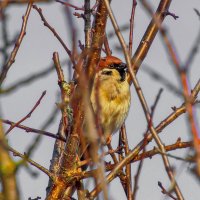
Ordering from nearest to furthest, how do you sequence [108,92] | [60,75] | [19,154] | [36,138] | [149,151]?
[36,138] → [149,151] → [19,154] → [60,75] → [108,92]

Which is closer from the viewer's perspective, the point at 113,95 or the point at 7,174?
the point at 7,174

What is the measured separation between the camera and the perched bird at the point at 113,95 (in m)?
5.66

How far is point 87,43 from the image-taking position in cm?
367

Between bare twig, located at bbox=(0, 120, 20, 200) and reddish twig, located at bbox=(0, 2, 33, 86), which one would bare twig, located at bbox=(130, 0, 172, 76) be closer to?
reddish twig, located at bbox=(0, 2, 33, 86)

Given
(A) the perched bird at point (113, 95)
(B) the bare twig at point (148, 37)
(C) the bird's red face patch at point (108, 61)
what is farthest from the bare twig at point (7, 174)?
(C) the bird's red face patch at point (108, 61)

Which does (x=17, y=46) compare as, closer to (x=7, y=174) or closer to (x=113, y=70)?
(x=7, y=174)

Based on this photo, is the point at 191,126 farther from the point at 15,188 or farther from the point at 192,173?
the point at 15,188

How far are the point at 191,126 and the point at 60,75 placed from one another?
2802 millimetres

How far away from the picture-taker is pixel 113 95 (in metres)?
5.76

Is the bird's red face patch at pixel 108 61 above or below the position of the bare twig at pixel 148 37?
above

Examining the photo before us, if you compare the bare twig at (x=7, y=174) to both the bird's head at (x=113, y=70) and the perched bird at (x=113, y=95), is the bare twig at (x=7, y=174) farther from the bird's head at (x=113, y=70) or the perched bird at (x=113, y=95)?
the bird's head at (x=113, y=70)

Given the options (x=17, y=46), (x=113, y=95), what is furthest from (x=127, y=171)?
Answer: (x=113, y=95)

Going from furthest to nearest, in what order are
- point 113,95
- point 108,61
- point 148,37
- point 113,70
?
point 113,70, point 108,61, point 113,95, point 148,37

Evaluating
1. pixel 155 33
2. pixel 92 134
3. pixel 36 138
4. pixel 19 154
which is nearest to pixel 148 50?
pixel 155 33
